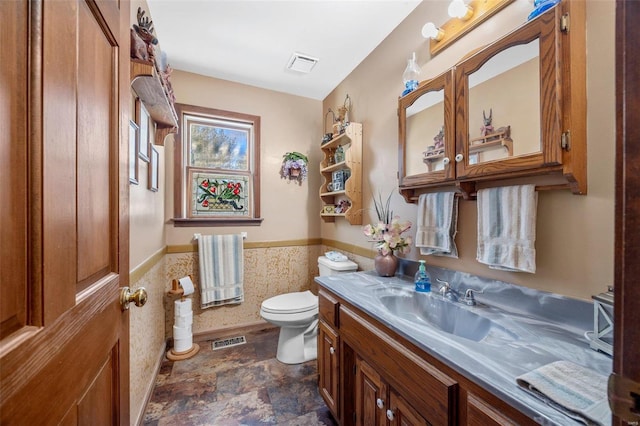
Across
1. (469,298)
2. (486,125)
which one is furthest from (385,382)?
(486,125)

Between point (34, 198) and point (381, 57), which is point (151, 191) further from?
point (381, 57)

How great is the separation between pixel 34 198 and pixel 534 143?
1376 mm

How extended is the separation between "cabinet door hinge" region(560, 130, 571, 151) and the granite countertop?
539 mm

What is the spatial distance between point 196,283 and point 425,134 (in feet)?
7.55

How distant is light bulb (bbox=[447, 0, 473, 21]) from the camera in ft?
4.08

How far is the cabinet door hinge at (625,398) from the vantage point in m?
0.33

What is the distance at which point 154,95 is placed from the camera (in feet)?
4.91

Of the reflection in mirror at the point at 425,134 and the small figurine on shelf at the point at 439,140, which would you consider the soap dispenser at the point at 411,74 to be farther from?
the small figurine on shelf at the point at 439,140

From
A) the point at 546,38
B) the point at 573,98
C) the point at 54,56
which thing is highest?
the point at 546,38

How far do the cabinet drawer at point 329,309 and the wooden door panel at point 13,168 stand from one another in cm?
120

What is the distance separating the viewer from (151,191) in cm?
179

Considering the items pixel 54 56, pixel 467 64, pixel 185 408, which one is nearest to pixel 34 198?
pixel 54 56

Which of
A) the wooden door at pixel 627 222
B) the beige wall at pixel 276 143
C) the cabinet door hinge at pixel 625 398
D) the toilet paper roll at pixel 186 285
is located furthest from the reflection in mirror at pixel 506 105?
the toilet paper roll at pixel 186 285

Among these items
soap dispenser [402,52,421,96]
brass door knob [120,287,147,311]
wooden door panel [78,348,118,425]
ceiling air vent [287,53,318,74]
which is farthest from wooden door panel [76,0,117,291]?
ceiling air vent [287,53,318,74]
